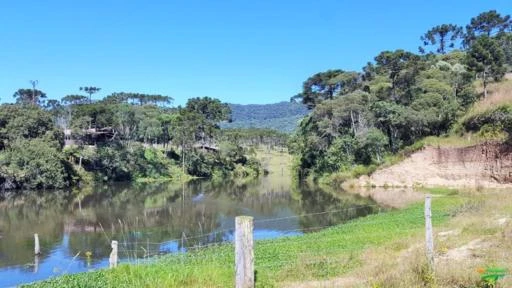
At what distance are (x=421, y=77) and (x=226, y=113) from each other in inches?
2237

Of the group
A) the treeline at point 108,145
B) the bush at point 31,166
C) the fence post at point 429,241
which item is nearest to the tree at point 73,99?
the treeline at point 108,145

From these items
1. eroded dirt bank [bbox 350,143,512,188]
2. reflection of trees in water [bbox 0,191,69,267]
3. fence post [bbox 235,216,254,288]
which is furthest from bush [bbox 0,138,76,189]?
fence post [bbox 235,216,254,288]

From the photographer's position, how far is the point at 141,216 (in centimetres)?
4322

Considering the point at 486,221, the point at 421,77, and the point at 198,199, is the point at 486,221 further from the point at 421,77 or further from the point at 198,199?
the point at 421,77

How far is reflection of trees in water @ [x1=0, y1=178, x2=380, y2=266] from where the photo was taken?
3005cm

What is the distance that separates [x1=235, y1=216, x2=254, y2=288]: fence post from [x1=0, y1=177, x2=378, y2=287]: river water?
689 centimetres

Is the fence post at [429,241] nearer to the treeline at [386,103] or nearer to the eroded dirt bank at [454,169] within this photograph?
the eroded dirt bank at [454,169]

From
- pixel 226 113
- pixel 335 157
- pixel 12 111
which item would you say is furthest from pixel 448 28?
pixel 12 111

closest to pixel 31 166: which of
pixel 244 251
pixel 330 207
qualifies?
pixel 330 207

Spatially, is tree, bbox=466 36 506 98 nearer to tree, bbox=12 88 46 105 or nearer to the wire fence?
the wire fence

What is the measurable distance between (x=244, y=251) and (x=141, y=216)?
1399 inches

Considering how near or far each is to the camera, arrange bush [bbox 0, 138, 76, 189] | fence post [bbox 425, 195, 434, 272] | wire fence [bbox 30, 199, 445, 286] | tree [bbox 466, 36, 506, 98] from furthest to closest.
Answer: bush [bbox 0, 138, 76, 189] → tree [bbox 466, 36, 506, 98] → wire fence [bbox 30, 199, 445, 286] → fence post [bbox 425, 195, 434, 272]

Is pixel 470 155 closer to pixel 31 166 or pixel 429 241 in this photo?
pixel 429 241

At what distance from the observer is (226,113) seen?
116 m
